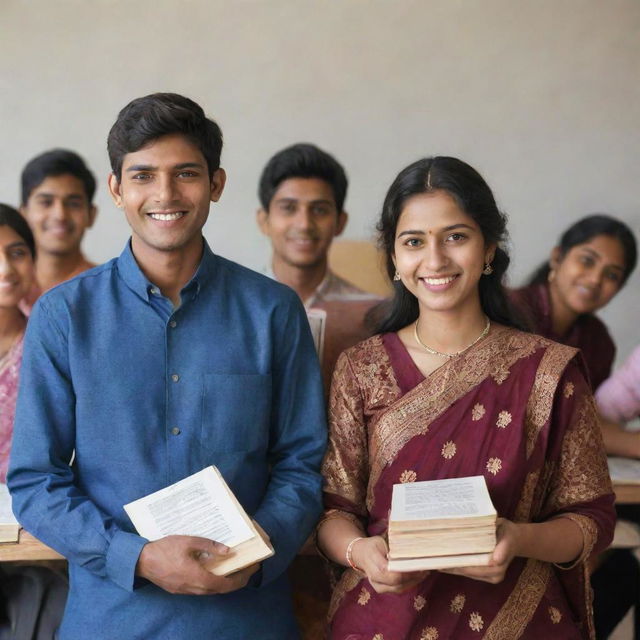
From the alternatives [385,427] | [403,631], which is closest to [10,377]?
[385,427]

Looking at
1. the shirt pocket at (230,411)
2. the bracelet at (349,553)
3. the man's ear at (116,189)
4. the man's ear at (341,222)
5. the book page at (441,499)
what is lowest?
the bracelet at (349,553)

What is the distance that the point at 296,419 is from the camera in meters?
1.87

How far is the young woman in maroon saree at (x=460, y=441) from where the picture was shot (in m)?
1.78

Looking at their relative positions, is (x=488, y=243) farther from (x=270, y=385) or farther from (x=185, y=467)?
(x=185, y=467)

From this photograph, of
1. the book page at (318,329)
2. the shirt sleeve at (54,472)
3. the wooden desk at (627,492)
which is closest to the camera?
the shirt sleeve at (54,472)

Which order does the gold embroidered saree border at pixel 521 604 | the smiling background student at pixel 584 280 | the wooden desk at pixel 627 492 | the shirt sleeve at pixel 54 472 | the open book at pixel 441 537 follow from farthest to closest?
the smiling background student at pixel 584 280, the wooden desk at pixel 627 492, the gold embroidered saree border at pixel 521 604, the shirt sleeve at pixel 54 472, the open book at pixel 441 537

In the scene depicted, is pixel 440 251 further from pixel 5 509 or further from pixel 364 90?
pixel 364 90

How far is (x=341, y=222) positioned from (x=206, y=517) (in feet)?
4.96

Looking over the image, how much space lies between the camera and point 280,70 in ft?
9.66

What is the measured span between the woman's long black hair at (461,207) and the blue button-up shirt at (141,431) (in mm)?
337

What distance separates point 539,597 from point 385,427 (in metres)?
0.46

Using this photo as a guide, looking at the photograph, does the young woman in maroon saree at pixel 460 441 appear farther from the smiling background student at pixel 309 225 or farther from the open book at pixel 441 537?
the smiling background student at pixel 309 225

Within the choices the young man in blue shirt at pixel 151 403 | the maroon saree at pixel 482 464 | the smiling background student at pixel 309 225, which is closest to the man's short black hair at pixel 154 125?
the young man in blue shirt at pixel 151 403

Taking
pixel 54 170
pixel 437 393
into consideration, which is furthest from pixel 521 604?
pixel 54 170
